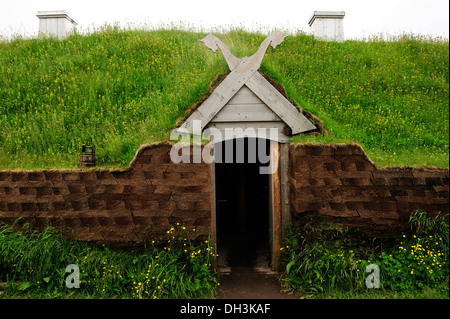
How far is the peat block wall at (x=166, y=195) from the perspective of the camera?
18.0 feet

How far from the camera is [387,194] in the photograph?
17.9 feet

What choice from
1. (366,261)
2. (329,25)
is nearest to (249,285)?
(366,261)

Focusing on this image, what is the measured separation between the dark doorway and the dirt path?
0.56 meters

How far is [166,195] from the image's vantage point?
5574mm

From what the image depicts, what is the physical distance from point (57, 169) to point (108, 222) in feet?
4.11

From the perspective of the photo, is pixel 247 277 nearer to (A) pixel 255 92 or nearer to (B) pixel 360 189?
(B) pixel 360 189

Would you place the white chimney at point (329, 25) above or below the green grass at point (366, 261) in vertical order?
above

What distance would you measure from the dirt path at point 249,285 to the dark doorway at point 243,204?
558 mm

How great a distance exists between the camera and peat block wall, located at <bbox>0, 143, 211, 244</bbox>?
5551 millimetres

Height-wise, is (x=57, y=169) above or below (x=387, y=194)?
above

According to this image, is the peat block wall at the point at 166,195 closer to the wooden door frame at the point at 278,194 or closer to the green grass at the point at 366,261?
the green grass at the point at 366,261

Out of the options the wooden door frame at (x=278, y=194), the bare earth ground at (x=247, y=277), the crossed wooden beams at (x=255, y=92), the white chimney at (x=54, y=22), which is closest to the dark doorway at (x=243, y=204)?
the bare earth ground at (x=247, y=277)

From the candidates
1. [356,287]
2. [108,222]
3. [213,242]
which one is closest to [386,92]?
[356,287]

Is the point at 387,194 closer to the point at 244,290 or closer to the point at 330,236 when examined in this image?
the point at 330,236
